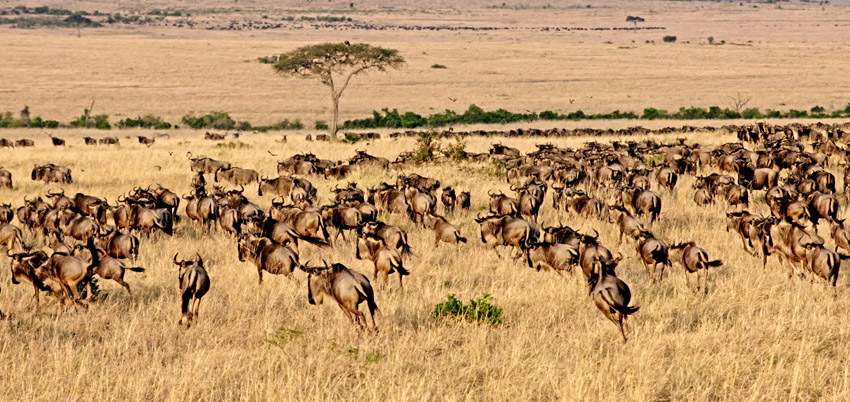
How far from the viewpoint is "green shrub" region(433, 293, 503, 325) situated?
9797 mm

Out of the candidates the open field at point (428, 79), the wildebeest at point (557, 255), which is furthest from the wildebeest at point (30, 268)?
the open field at point (428, 79)

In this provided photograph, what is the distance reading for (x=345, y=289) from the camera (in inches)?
351

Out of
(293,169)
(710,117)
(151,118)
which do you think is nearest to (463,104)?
(710,117)

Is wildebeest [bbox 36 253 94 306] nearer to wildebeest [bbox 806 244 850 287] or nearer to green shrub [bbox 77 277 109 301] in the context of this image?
green shrub [bbox 77 277 109 301]

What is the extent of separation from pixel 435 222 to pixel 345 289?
6.31m

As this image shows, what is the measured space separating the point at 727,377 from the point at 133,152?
29397 millimetres

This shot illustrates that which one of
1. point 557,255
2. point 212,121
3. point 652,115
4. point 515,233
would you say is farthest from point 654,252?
point 652,115

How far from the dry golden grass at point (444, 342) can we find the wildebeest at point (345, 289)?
35 cm

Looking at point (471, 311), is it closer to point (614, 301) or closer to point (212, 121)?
point (614, 301)

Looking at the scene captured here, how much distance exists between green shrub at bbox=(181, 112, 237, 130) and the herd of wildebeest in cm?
3271

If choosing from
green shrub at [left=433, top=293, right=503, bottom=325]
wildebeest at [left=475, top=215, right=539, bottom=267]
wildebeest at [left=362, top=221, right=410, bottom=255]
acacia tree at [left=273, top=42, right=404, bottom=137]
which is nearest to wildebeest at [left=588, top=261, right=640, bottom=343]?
green shrub at [left=433, top=293, right=503, bottom=325]

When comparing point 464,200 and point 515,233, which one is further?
point 464,200

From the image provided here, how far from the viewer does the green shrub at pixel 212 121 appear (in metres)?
57.2

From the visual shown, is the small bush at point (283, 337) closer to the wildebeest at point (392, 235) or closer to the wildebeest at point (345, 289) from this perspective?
the wildebeest at point (345, 289)
